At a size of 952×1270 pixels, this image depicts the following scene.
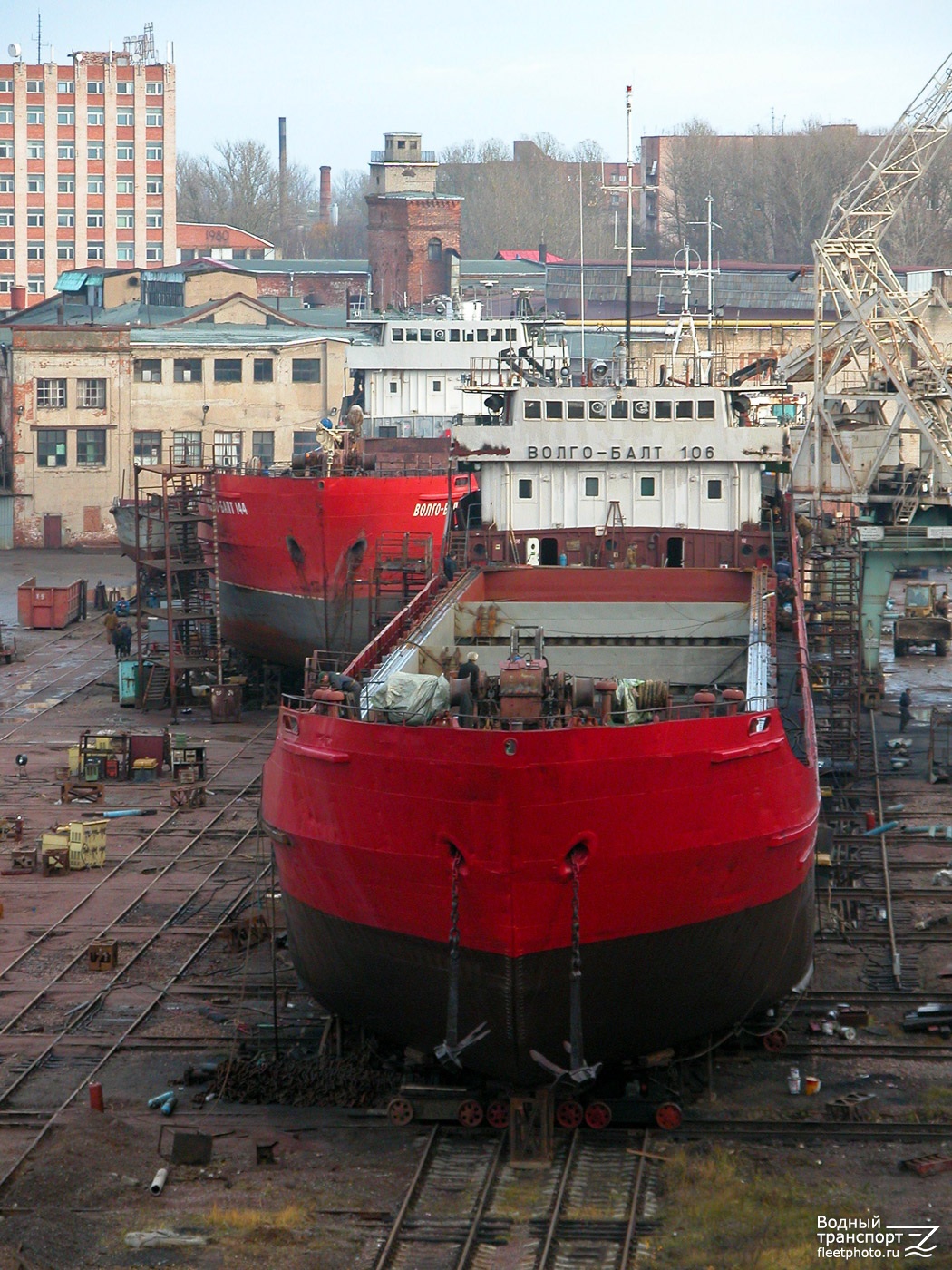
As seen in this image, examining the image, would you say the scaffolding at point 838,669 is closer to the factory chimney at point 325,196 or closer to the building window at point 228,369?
the building window at point 228,369

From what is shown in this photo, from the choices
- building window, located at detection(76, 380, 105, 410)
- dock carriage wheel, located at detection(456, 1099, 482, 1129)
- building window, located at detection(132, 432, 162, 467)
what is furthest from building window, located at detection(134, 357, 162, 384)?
dock carriage wheel, located at detection(456, 1099, 482, 1129)

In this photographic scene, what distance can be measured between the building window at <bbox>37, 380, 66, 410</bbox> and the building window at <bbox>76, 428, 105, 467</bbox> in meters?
1.23

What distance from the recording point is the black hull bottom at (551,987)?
15.0 metres

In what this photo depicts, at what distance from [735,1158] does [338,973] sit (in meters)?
4.17

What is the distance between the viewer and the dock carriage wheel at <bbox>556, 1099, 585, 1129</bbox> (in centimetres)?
1527

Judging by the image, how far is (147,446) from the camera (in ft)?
220

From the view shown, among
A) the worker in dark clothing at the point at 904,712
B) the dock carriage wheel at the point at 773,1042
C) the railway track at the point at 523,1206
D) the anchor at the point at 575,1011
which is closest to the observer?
the railway track at the point at 523,1206

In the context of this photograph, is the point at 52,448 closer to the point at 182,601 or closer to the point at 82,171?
the point at 182,601

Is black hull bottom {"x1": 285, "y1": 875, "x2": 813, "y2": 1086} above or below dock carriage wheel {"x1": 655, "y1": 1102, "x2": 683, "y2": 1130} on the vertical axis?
above

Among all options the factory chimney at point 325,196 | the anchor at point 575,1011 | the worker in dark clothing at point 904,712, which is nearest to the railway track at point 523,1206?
the anchor at point 575,1011

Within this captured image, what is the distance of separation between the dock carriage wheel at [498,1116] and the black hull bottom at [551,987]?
293 mm

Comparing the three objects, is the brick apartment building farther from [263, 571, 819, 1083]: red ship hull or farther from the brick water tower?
[263, 571, 819, 1083]: red ship hull

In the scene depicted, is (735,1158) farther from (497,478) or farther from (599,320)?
(599,320)

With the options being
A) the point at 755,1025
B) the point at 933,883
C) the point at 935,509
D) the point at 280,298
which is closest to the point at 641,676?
the point at 933,883
